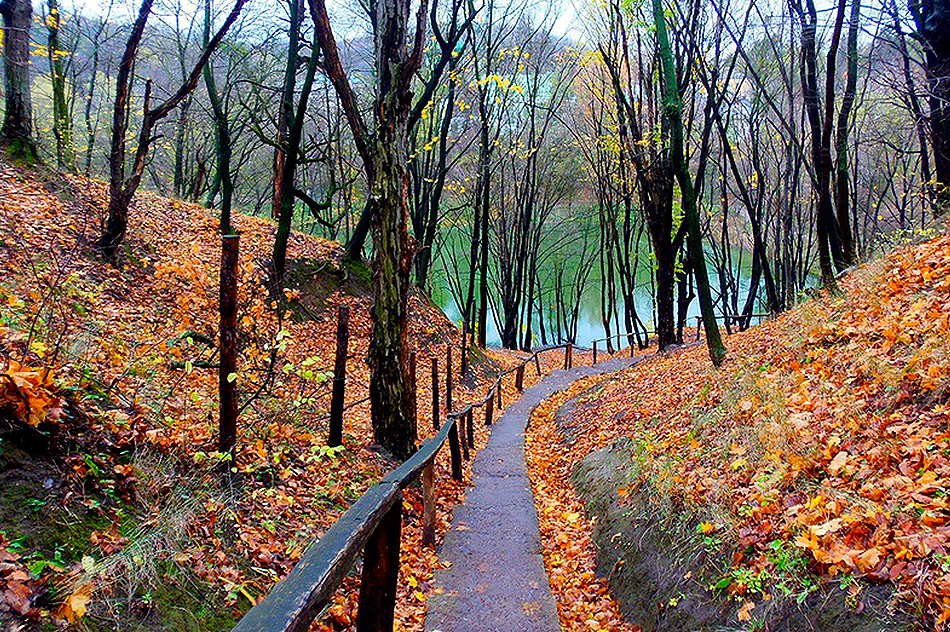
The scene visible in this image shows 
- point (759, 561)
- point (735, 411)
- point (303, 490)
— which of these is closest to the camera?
point (759, 561)

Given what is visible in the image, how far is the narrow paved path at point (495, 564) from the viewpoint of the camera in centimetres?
470

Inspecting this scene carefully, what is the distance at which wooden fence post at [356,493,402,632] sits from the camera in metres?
3.52

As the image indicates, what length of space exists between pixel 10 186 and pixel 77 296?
14.0 ft

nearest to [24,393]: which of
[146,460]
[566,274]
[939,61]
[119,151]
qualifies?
[146,460]

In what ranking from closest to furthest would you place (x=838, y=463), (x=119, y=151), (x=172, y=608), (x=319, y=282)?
(x=172, y=608), (x=838, y=463), (x=119, y=151), (x=319, y=282)

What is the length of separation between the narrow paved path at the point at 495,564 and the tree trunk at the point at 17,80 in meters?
11.5

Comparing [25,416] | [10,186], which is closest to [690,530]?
[25,416]

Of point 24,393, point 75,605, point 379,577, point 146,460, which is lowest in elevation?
point 379,577

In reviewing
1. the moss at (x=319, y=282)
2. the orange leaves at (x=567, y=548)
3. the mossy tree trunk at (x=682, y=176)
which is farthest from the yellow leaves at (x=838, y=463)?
the moss at (x=319, y=282)

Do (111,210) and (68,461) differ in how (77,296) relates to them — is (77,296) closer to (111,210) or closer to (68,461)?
(111,210)

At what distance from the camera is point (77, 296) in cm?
841

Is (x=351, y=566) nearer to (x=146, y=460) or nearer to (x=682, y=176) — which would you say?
(x=146, y=460)

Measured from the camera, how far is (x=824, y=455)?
450 cm

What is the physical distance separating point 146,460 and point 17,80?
1093 centimetres
